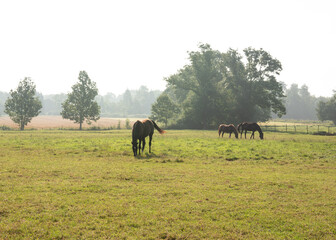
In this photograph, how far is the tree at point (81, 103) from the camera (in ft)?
198

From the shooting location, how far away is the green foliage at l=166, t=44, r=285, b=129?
58156mm

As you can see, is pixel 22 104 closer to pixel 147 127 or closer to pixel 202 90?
pixel 202 90

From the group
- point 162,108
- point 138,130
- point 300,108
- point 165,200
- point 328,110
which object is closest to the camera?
point 165,200

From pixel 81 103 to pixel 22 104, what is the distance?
12527mm

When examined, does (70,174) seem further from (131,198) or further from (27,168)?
(131,198)

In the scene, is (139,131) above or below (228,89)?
below

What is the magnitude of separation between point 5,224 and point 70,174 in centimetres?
553

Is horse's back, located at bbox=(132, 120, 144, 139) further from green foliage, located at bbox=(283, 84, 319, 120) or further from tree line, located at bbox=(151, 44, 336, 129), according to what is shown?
green foliage, located at bbox=(283, 84, 319, 120)

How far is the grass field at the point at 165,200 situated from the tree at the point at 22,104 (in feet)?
159

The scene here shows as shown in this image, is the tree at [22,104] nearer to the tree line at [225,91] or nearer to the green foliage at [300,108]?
the tree line at [225,91]

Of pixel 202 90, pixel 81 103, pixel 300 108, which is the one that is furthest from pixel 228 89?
pixel 300 108

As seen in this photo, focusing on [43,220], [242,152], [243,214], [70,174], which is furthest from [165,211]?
[242,152]

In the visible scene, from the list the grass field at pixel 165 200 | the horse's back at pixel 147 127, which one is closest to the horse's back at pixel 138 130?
the horse's back at pixel 147 127

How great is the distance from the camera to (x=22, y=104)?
5753 cm
